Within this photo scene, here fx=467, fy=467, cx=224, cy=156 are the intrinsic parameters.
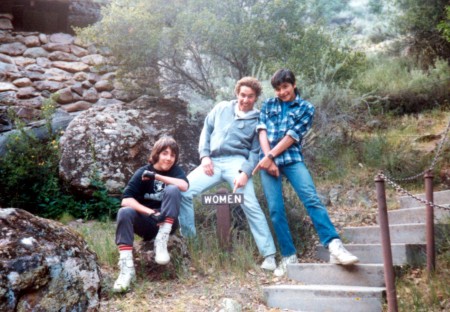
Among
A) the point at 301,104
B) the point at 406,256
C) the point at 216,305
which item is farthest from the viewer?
the point at 301,104

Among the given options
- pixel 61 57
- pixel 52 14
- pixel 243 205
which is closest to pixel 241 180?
pixel 243 205

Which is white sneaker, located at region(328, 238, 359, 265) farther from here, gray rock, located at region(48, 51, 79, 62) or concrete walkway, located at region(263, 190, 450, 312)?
gray rock, located at region(48, 51, 79, 62)

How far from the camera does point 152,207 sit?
419 cm

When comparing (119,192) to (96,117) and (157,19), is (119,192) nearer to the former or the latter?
(96,117)

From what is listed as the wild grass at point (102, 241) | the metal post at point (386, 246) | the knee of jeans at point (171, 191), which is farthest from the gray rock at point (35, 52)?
the metal post at point (386, 246)

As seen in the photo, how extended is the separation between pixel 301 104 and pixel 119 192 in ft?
10.4

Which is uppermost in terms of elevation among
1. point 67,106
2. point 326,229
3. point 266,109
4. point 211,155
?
point 67,106

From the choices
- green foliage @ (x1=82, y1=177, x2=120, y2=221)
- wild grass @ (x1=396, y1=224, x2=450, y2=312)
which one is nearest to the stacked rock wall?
→ green foliage @ (x1=82, y1=177, x2=120, y2=221)

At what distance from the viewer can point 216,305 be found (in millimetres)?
3734

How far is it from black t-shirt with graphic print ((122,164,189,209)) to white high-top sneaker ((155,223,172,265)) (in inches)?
11.2

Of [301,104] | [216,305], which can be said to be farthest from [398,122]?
[216,305]

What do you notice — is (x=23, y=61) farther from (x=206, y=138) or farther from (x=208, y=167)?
(x=208, y=167)

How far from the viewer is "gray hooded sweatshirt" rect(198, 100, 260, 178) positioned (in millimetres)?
4758

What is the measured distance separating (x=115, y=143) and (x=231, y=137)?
8.09 feet
